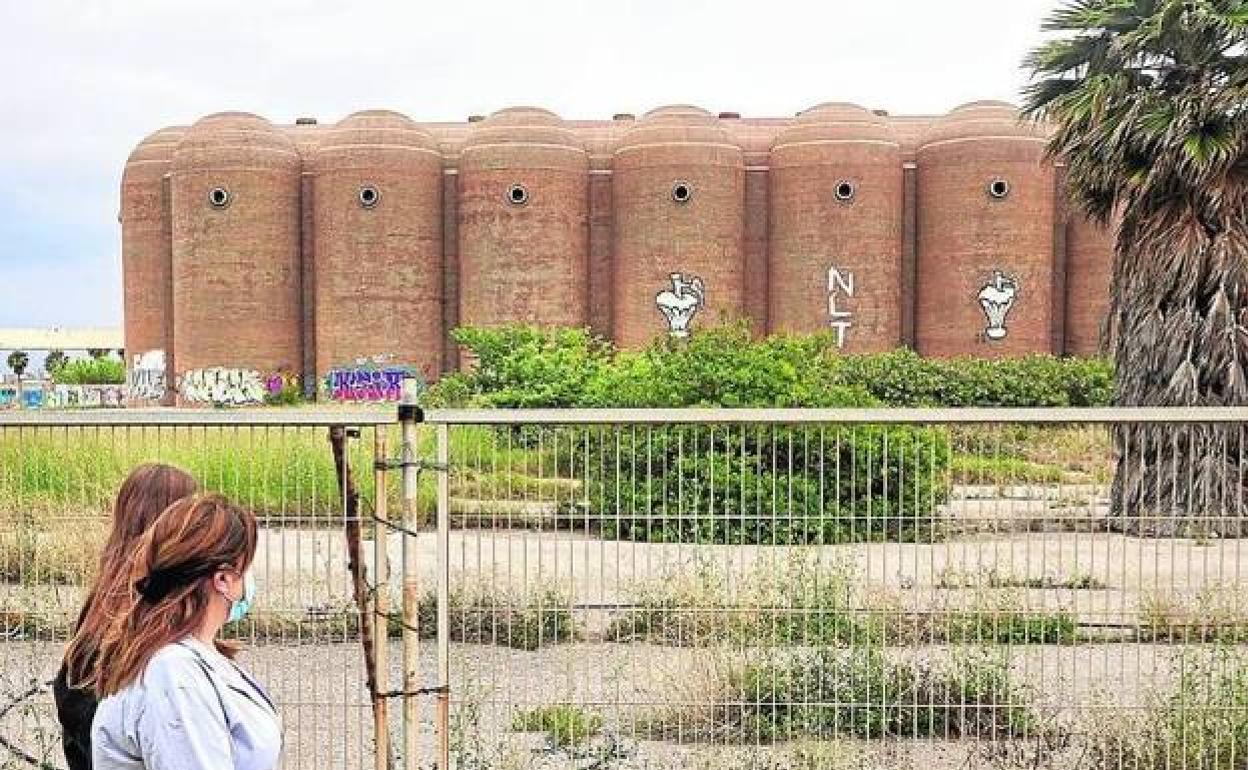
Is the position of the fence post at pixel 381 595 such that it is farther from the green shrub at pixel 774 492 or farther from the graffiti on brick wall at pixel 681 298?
the graffiti on brick wall at pixel 681 298

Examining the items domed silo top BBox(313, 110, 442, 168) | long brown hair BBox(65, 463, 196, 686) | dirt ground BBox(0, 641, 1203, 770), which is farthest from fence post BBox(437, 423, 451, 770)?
domed silo top BBox(313, 110, 442, 168)

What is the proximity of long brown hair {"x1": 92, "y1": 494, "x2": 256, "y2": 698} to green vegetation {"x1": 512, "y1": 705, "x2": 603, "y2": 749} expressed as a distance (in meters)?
3.06

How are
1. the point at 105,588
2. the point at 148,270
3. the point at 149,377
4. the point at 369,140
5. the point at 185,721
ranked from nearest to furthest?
the point at 185,721, the point at 105,588, the point at 369,140, the point at 149,377, the point at 148,270

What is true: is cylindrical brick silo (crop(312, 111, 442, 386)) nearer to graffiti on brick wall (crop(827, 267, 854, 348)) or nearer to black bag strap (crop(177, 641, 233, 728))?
graffiti on brick wall (crop(827, 267, 854, 348))

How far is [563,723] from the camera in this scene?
5664mm

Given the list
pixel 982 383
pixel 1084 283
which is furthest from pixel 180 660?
pixel 1084 283

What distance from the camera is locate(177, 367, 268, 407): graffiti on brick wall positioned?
41.7m

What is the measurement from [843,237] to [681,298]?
600 centimetres

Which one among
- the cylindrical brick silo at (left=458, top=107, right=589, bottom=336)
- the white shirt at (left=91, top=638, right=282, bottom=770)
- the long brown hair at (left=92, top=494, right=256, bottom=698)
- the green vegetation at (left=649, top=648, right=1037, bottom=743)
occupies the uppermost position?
the cylindrical brick silo at (left=458, top=107, right=589, bottom=336)

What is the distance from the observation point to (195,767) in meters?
2.37

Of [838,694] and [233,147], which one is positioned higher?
[233,147]

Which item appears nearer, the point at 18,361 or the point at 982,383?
the point at 982,383

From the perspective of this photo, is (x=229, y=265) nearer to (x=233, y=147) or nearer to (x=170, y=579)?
(x=233, y=147)

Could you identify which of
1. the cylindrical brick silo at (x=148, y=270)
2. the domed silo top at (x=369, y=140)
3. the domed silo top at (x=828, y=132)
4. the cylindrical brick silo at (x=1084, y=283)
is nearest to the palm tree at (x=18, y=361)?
the cylindrical brick silo at (x=148, y=270)
